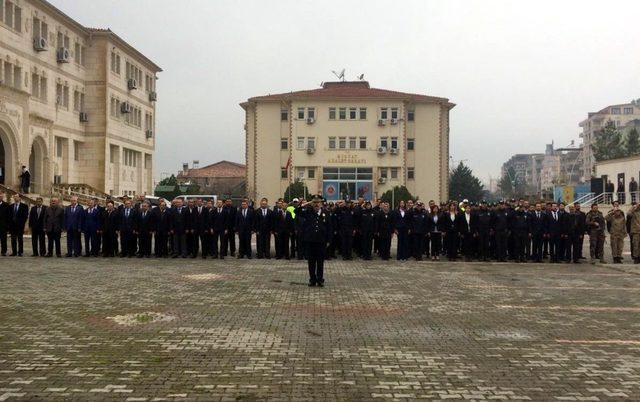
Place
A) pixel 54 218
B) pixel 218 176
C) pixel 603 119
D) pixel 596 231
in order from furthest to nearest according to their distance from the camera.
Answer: pixel 603 119, pixel 218 176, pixel 596 231, pixel 54 218

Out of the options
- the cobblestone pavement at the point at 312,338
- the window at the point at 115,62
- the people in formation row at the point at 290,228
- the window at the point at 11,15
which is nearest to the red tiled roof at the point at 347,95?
the window at the point at 115,62

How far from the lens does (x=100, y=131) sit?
2087 inches

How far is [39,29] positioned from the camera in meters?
44.5

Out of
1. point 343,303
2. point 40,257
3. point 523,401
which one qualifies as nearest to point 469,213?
point 343,303

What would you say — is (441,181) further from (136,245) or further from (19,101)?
(136,245)

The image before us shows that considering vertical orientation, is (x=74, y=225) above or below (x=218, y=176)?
below

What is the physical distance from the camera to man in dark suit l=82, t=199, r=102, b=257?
1978cm

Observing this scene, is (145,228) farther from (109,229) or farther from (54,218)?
(54,218)

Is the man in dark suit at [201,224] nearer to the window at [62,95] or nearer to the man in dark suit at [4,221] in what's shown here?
the man in dark suit at [4,221]

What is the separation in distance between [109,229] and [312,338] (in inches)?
518

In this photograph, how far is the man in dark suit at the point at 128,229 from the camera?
19.7 meters

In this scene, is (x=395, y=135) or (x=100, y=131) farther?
(x=395, y=135)

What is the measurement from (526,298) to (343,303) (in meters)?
3.55

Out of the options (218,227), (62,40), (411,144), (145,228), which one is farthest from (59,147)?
(411,144)
